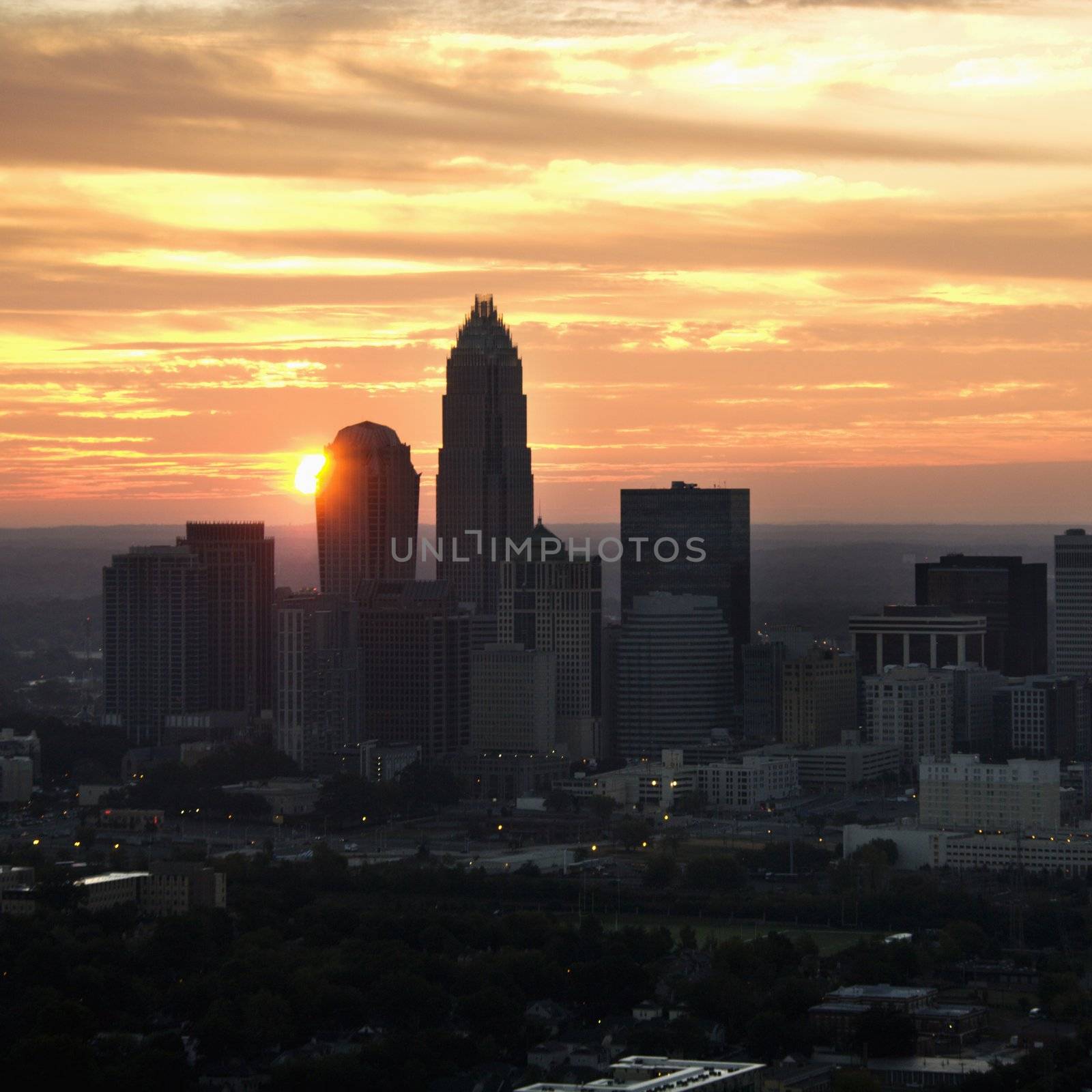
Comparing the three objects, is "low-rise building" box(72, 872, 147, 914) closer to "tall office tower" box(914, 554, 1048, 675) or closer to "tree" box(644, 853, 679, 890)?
"tree" box(644, 853, 679, 890)

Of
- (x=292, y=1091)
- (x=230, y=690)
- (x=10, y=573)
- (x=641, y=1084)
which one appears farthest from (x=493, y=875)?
(x=10, y=573)

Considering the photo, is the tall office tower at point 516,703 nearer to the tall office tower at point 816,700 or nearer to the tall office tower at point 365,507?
the tall office tower at point 816,700

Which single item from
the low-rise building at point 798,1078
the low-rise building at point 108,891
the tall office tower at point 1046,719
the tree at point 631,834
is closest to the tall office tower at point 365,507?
the tall office tower at point 1046,719

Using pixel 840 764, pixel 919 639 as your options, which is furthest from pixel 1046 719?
pixel 919 639

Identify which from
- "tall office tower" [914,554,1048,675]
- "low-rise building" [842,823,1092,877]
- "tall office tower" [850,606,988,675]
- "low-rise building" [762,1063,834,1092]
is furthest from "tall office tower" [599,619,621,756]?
"low-rise building" [762,1063,834,1092]

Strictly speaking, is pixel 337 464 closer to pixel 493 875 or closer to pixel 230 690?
pixel 230 690
